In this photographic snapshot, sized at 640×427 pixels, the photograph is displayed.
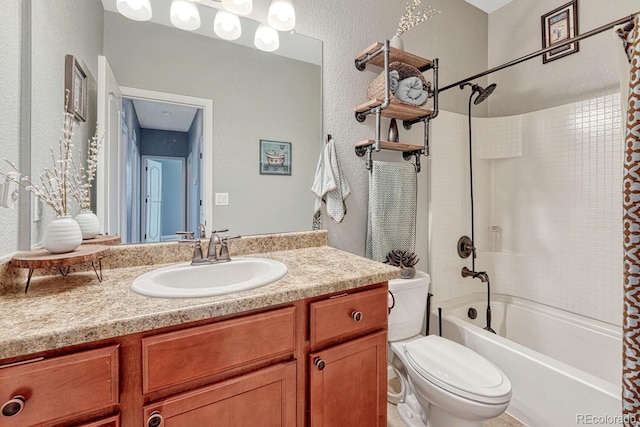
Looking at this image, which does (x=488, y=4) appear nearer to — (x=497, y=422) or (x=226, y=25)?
(x=226, y=25)

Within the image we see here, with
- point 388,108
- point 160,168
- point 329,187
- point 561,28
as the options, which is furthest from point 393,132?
point 561,28

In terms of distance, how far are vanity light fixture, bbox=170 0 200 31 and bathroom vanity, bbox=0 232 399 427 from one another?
978mm

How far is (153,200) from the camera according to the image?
124 centimetres

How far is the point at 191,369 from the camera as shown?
0.74 metres

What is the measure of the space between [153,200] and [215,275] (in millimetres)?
439

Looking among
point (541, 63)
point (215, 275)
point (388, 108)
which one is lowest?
point (215, 275)

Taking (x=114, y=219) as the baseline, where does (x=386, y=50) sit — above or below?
above

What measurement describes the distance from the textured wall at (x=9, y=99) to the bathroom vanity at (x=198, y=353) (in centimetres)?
18

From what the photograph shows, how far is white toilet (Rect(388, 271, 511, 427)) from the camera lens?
1145 mm

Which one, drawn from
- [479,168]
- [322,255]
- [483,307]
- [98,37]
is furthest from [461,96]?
[98,37]

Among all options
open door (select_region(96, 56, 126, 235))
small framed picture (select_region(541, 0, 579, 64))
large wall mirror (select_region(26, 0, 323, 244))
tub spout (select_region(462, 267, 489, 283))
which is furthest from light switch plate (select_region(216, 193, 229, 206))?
small framed picture (select_region(541, 0, 579, 64))

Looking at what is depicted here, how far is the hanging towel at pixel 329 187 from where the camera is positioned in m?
1.63

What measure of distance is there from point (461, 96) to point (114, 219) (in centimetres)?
243

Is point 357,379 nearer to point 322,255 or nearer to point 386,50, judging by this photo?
point 322,255
